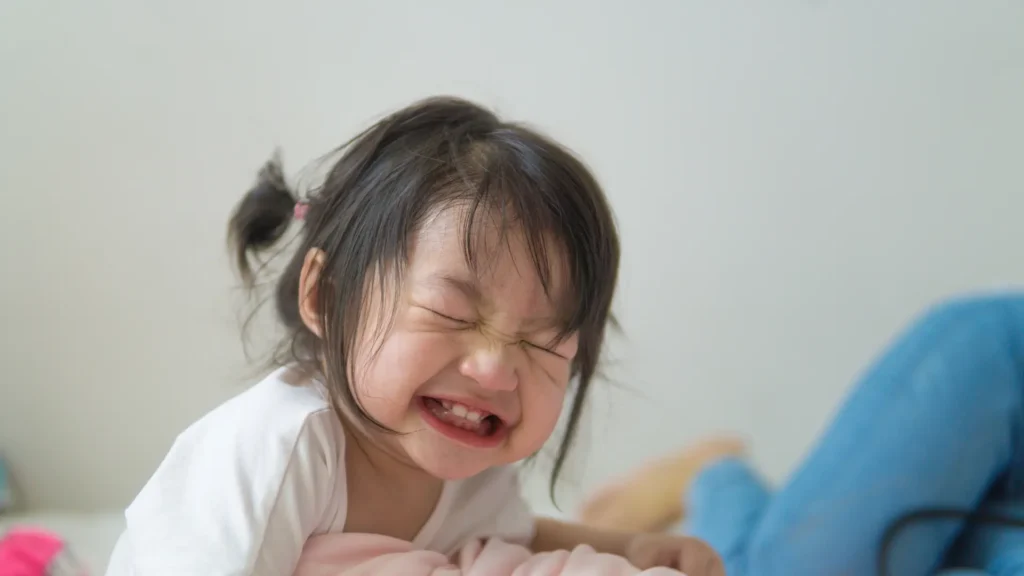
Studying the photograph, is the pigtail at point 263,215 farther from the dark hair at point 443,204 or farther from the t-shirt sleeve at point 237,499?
the t-shirt sleeve at point 237,499

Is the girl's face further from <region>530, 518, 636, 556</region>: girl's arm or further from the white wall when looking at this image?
the white wall

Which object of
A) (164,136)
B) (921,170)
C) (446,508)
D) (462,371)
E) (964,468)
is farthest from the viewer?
(921,170)

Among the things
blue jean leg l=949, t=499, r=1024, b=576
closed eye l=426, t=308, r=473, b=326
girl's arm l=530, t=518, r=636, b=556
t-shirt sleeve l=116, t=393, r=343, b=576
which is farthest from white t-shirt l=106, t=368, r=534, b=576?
blue jean leg l=949, t=499, r=1024, b=576

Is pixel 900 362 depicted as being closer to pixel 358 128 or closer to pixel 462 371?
pixel 462 371

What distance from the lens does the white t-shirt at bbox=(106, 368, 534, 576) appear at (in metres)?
0.48

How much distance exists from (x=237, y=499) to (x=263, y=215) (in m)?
0.26

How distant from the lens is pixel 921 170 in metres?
1.08

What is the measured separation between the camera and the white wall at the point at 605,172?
0.94 metres

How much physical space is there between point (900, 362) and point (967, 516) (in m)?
0.15

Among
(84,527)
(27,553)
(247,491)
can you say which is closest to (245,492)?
(247,491)

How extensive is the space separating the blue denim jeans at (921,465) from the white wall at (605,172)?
0.96ft

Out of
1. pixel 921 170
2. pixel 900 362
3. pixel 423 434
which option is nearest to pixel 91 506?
pixel 423 434

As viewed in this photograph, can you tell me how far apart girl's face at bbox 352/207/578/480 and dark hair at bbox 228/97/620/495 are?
1 centimetres

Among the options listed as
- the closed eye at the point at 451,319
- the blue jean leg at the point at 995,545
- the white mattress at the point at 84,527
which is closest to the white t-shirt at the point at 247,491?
the closed eye at the point at 451,319
